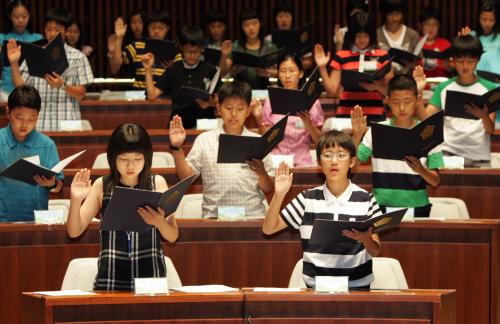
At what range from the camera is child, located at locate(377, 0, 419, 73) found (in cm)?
870

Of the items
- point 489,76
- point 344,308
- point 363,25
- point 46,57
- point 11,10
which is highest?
point 11,10

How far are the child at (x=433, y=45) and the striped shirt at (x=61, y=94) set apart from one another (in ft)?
9.56

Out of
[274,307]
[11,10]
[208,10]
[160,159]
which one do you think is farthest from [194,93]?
[208,10]

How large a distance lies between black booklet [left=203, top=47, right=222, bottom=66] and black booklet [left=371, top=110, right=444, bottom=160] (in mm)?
2953

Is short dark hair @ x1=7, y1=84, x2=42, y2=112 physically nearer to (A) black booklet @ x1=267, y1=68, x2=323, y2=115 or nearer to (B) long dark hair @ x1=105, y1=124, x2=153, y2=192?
(B) long dark hair @ x1=105, y1=124, x2=153, y2=192

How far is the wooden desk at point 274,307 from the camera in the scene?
394cm

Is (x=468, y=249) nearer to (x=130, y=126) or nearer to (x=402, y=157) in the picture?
(x=402, y=157)

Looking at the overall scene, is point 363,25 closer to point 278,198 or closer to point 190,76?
point 190,76


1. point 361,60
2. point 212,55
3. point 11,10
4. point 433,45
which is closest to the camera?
point 361,60

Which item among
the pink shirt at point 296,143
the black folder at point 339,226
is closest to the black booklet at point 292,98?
the pink shirt at point 296,143

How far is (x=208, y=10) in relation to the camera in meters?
10.8

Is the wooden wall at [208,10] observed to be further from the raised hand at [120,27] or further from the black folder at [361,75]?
the black folder at [361,75]

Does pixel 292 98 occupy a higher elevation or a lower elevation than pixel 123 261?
higher

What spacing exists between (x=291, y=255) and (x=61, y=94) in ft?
8.76
